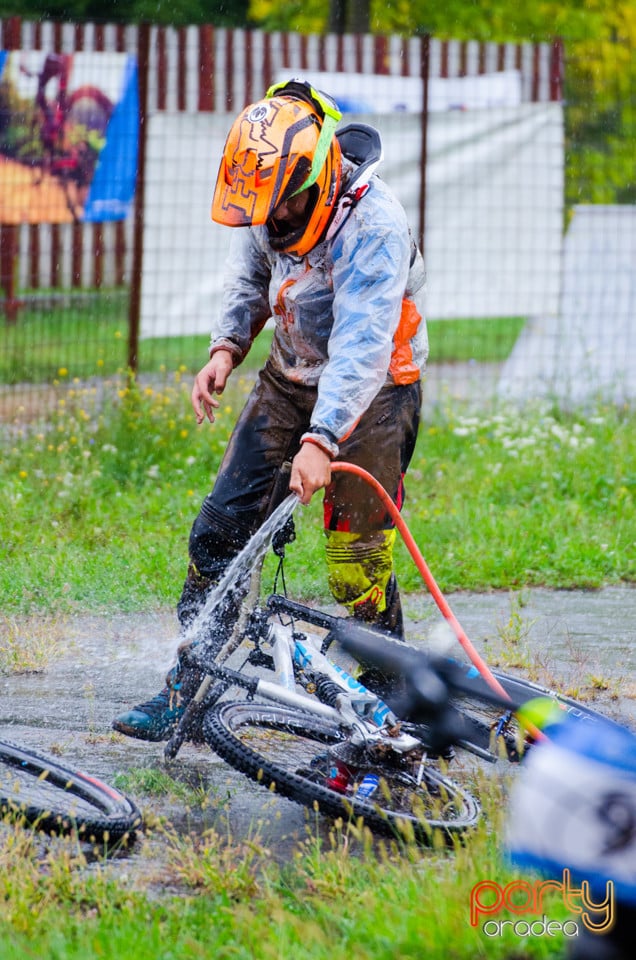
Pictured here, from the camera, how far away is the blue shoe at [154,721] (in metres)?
4.18

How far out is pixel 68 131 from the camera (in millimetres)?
9000

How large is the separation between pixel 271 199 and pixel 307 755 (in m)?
1.75

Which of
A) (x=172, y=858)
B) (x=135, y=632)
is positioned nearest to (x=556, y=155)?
(x=135, y=632)

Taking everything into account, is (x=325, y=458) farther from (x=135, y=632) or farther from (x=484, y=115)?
(x=484, y=115)

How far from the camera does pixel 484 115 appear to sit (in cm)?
991

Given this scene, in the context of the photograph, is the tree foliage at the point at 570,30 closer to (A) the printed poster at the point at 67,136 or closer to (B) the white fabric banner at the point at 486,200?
(B) the white fabric banner at the point at 486,200

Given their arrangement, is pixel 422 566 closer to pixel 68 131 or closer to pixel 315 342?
pixel 315 342

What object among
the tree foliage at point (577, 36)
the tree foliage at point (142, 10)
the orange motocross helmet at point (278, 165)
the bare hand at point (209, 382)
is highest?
the tree foliage at point (142, 10)

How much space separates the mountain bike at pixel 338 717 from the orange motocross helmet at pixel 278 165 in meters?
0.83

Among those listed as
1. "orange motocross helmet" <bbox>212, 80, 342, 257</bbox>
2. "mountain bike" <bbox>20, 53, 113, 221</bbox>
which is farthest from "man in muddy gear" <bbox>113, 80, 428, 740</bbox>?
"mountain bike" <bbox>20, 53, 113, 221</bbox>

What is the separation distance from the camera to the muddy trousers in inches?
165

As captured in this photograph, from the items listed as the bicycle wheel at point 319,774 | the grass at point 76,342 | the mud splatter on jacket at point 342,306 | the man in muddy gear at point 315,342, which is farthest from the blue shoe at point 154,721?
the grass at point 76,342

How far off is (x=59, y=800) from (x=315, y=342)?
1.59 metres

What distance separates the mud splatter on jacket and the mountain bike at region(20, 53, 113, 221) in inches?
186
